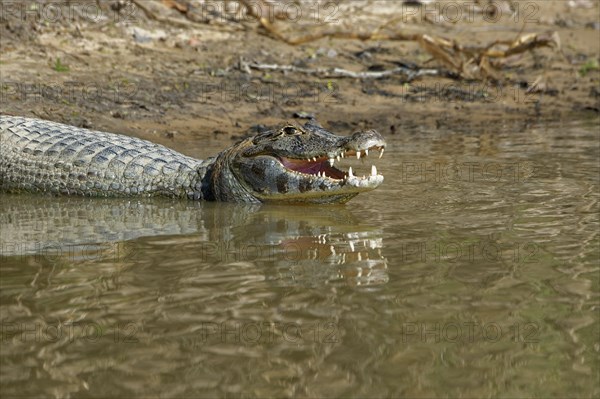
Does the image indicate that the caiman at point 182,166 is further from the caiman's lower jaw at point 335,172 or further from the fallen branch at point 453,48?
the fallen branch at point 453,48

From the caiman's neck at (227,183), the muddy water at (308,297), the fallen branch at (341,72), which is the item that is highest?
the fallen branch at (341,72)

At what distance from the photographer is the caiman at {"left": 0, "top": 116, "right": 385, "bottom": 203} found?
21.3 feet

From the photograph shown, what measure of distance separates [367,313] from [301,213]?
2512mm

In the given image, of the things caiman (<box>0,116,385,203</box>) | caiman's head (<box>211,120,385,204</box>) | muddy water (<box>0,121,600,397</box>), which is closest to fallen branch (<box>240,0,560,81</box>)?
caiman (<box>0,116,385,203</box>)

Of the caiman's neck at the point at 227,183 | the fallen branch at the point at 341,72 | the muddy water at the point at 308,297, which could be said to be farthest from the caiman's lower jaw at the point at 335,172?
the fallen branch at the point at 341,72

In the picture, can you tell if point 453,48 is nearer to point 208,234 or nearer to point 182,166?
point 182,166

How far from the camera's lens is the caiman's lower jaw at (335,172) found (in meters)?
6.24

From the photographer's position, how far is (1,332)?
3.66 metres

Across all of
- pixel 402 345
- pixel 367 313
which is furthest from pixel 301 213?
pixel 402 345

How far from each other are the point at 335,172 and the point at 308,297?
104 inches

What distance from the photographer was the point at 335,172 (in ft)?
21.9

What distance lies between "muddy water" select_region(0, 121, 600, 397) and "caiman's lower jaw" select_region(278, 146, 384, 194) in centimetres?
18

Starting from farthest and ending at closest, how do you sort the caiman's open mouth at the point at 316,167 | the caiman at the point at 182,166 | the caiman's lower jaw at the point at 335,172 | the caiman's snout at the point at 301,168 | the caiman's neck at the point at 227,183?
1. the caiman's neck at the point at 227,183
2. the caiman's open mouth at the point at 316,167
3. the caiman at the point at 182,166
4. the caiman's snout at the point at 301,168
5. the caiman's lower jaw at the point at 335,172

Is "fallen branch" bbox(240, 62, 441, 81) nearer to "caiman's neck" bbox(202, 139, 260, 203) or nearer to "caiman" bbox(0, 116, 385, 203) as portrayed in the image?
"caiman" bbox(0, 116, 385, 203)
